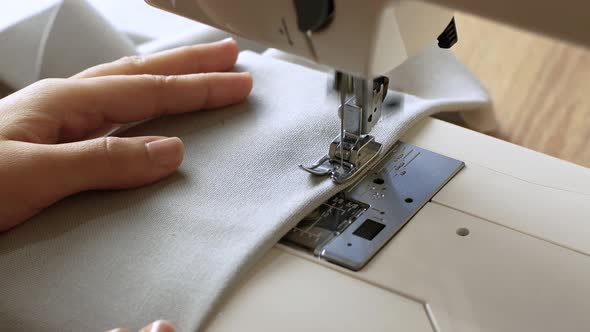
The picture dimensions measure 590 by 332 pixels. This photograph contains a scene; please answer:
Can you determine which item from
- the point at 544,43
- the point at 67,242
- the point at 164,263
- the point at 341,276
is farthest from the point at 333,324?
the point at 544,43

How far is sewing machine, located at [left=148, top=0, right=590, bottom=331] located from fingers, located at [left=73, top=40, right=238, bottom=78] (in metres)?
0.18

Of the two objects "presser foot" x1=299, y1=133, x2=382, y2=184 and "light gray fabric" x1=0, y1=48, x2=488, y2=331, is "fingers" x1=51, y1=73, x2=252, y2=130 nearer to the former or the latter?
"light gray fabric" x1=0, y1=48, x2=488, y2=331

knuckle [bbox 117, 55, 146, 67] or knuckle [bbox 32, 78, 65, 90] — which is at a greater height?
knuckle [bbox 117, 55, 146, 67]

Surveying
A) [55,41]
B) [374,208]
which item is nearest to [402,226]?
[374,208]

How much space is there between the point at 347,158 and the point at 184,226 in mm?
183

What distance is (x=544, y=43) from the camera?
1.23m

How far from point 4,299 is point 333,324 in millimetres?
309

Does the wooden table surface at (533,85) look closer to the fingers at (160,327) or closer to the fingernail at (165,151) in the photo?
the fingernail at (165,151)

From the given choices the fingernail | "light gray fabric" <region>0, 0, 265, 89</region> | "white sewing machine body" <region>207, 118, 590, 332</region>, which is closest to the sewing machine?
"white sewing machine body" <region>207, 118, 590, 332</region>

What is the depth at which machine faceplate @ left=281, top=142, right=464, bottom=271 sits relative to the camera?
73cm

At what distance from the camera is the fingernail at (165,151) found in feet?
2.66

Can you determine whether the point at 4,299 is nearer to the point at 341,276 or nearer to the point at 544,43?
the point at 341,276

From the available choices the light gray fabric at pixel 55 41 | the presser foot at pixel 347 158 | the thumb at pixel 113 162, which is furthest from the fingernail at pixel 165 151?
the light gray fabric at pixel 55 41

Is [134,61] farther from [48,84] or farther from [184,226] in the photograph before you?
[184,226]
